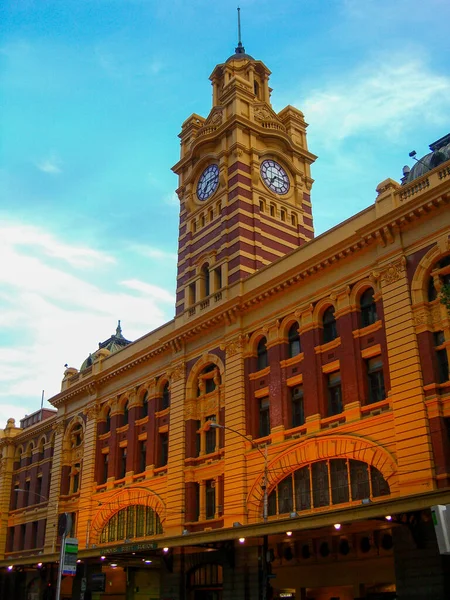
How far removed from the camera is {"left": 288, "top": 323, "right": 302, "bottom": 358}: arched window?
37281 mm

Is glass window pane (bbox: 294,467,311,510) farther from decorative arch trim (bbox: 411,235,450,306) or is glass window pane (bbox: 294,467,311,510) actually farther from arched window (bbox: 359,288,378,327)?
decorative arch trim (bbox: 411,235,450,306)

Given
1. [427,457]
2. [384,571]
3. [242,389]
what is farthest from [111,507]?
[427,457]

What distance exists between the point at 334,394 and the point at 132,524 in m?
18.6

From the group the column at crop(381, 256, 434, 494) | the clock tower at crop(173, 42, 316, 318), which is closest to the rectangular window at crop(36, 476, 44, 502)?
the clock tower at crop(173, 42, 316, 318)

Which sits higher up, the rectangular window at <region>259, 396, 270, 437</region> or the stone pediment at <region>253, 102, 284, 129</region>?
the stone pediment at <region>253, 102, 284, 129</region>

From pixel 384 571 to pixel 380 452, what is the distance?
537 cm

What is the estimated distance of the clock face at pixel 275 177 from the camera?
163ft

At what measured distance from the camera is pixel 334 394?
3447cm

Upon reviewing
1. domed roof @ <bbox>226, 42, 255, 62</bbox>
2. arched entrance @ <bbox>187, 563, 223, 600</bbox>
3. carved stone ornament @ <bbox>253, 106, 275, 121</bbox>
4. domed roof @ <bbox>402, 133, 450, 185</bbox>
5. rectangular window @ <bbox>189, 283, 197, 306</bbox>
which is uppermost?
domed roof @ <bbox>226, 42, 255, 62</bbox>

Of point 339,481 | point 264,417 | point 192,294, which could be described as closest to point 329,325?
point 264,417

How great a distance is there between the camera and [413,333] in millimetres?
30328

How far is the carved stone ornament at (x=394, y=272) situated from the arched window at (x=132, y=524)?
21.4 m

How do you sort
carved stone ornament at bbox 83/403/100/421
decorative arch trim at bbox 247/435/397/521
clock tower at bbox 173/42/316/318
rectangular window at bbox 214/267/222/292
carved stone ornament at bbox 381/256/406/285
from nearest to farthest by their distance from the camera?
1. decorative arch trim at bbox 247/435/397/521
2. carved stone ornament at bbox 381/256/406/285
3. rectangular window at bbox 214/267/222/292
4. clock tower at bbox 173/42/316/318
5. carved stone ornament at bbox 83/403/100/421

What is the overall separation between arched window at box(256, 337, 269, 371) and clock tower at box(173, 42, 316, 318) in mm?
4936
